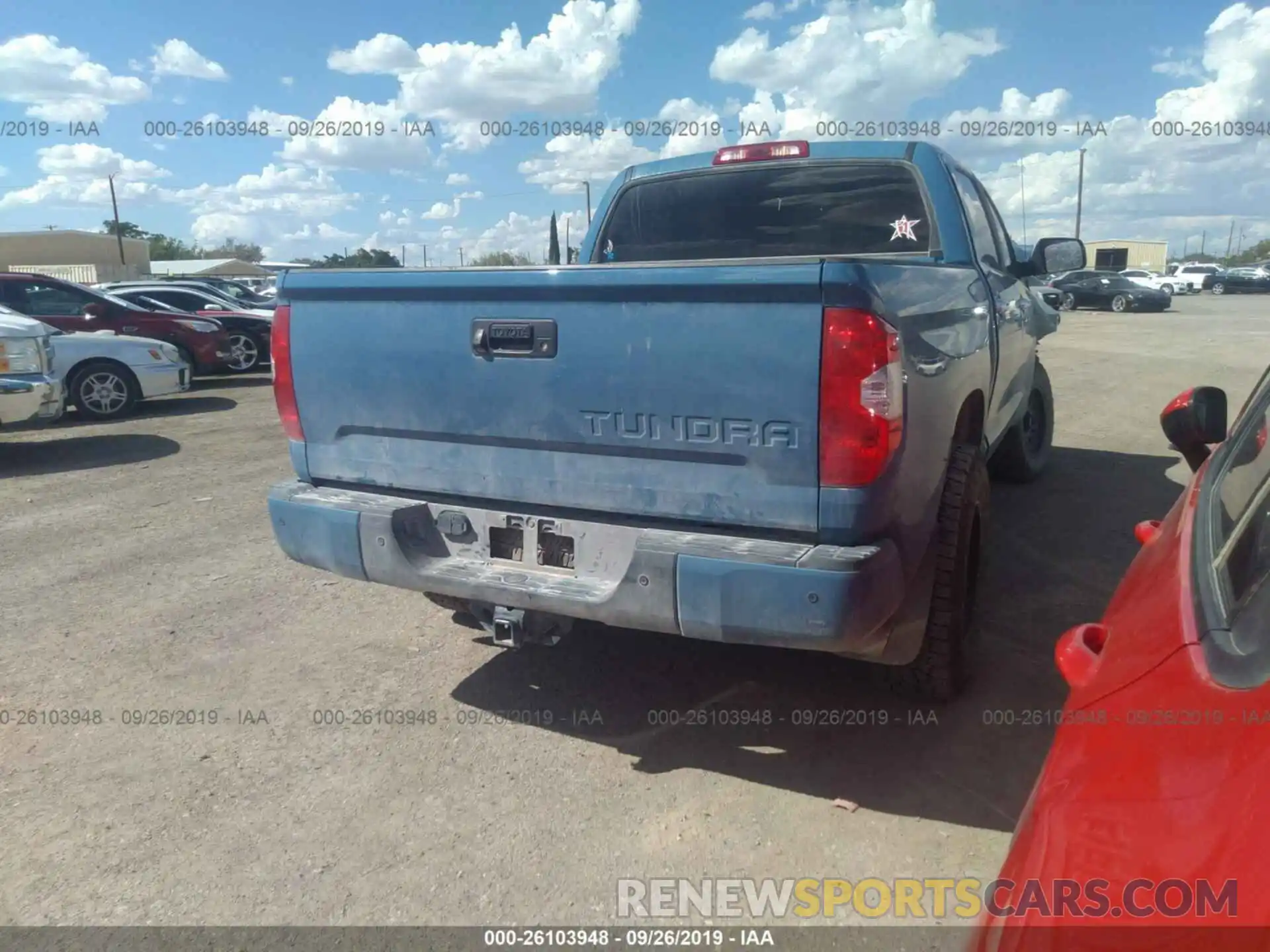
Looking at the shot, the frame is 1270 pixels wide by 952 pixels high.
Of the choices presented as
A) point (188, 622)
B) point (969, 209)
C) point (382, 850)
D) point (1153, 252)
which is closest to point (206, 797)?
point (382, 850)

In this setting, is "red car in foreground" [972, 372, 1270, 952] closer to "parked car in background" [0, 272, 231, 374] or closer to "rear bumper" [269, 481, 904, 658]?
"rear bumper" [269, 481, 904, 658]

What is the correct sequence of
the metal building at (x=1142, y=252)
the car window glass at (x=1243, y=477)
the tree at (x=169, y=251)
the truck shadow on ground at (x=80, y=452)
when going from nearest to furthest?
the car window glass at (x=1243, y=477) → the truck shadow on ground at (x=80, y=452) → the metal building at (x=1142, y=252) → the tree at (x=169, y=251)

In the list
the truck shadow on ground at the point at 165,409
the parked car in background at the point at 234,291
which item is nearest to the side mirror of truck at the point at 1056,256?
the truck shadow on ground at the point at 165,409

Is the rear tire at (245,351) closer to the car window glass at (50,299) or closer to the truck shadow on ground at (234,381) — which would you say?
the truck shadow on ground at (234,381)

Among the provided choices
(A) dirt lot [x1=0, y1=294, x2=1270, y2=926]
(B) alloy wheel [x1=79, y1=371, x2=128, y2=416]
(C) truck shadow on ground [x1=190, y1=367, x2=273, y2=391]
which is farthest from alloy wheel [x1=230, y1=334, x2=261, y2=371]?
(A) dirt lot [x1=0, y1=294, x2=1270, y2=926]

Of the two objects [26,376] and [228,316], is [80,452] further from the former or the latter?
[228,316]

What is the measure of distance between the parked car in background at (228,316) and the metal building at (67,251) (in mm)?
50259

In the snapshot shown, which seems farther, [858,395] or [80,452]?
[80,452]

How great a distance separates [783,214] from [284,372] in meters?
2.39

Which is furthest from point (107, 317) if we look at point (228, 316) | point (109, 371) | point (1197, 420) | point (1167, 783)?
point (1167, 783)

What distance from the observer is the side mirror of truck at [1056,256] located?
5.16 meters

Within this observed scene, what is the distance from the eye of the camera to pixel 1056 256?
5.23 m

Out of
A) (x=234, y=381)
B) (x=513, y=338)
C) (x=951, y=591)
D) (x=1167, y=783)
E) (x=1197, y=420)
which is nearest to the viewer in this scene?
(x=1167, y=783)

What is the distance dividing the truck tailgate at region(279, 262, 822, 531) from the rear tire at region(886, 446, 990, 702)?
31.7 inches
